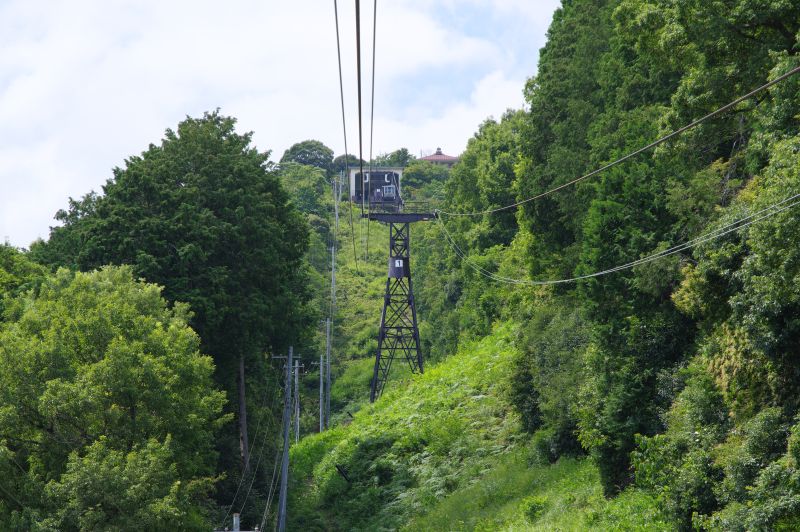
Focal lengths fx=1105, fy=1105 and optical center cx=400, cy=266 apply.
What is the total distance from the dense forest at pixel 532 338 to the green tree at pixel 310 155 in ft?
286

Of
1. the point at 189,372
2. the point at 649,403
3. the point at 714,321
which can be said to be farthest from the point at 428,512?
the point at 714,321

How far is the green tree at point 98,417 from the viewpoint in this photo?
2647 centimetres

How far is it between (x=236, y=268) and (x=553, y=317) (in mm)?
13416

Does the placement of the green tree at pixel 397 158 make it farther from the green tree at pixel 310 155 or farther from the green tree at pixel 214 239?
the green tree at pixel 214 239

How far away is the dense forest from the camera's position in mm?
21562

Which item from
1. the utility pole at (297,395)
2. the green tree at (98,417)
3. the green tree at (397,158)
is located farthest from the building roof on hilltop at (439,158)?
the green tree at (98,417)

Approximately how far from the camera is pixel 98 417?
1113 inches

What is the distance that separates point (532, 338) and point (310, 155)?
360ft

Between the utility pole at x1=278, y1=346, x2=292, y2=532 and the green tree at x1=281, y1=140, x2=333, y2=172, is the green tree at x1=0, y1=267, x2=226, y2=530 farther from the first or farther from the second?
the green tree at x1=281, y1=140, x2=333, y2=172

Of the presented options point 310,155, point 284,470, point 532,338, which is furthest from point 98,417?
point 310,155

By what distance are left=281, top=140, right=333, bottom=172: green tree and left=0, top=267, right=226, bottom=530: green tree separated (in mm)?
110323

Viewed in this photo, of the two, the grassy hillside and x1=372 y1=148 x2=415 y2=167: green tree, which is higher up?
x1=372 y1=148 x2=415 y2=167: green tree

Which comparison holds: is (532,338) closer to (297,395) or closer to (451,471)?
(451,471)

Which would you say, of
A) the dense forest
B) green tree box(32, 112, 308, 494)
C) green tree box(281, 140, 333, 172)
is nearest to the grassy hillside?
the dense forest
